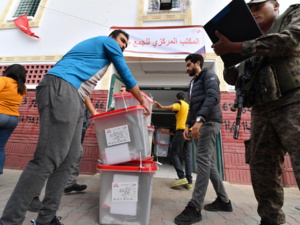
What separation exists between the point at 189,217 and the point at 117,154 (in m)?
0.85

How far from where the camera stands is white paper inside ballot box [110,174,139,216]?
1363mm

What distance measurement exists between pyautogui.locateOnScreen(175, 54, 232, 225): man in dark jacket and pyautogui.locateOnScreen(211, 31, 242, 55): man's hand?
66 centimetres

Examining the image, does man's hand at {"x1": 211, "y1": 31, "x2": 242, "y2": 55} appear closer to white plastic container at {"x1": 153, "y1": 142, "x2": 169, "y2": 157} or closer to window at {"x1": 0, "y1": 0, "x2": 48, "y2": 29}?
white plastic container at {"x1": 153, "y1": 142, "x2": 169, "y2": 157}

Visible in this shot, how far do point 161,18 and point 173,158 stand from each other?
3453 millimetres

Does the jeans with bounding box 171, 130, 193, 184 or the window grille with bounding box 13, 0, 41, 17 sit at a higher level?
the window grille with bounding box 13, 0, 41, 17

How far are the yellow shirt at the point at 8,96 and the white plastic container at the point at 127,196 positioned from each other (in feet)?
5.72

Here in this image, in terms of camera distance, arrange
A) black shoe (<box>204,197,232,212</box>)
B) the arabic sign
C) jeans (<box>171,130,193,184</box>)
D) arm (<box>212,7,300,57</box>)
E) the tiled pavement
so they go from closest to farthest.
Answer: arm (<box>212,7,300,57</box>) < the tiled pavement < black shoe (<box>204,197,232,212</box>) < jeans (<box>171,130,193,184</box>) < the arabic sign

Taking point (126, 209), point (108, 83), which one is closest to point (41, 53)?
point (108, 83)

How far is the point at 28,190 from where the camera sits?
93 centimetres

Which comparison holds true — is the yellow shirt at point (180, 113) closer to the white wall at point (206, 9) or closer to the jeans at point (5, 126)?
the white wall at point (206, 9)

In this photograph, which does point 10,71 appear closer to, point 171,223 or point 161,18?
point 171,223

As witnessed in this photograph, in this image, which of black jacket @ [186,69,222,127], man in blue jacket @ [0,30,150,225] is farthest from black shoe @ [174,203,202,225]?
man in blue jacket @ [0,30,150,225]

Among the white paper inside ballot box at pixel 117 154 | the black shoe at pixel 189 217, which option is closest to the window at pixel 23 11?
the white paper inside ballot box at pixel 117 154

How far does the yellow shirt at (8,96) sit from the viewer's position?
6.92 ft
